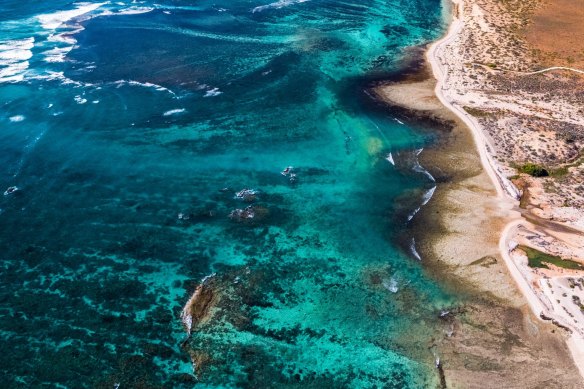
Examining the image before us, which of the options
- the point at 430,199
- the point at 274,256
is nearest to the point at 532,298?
the point at 430,199

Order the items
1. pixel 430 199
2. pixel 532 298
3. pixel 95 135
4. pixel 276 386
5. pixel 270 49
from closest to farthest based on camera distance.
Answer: pixel 276 386 → pixel 532 298 → pixel 430 199 → pixel 95 135 → pixel 270 49

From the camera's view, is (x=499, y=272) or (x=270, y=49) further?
(x=270, y=49)

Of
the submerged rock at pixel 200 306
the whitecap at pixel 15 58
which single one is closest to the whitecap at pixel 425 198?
the submerged rock at pixel 200 306

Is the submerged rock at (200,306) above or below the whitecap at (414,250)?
below

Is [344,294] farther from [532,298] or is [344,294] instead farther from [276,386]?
[532,298]

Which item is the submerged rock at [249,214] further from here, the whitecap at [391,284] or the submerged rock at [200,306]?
the whitecap at [391,284]

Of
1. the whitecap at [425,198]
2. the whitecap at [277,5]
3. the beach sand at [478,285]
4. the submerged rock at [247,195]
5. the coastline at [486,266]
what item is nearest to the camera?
the beach sand at [478,285]

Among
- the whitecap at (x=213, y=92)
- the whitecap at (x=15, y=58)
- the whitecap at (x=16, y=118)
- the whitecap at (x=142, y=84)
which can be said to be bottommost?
the whitecap at (x=16, y=118)
